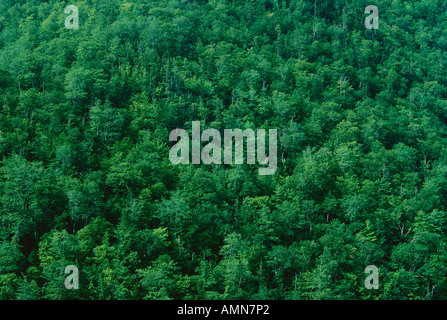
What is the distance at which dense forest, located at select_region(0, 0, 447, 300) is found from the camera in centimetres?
5416

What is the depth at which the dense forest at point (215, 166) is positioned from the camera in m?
54.2

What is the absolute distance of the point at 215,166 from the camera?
68.3 meters

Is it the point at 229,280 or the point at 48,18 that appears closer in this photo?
the point at 229,280

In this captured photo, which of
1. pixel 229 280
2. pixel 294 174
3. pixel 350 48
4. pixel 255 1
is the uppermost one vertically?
pixel 255 1

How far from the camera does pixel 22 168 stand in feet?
184

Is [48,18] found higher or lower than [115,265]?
higher

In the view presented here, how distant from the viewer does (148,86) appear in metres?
79.7
